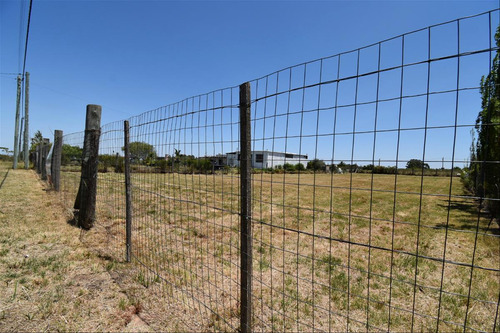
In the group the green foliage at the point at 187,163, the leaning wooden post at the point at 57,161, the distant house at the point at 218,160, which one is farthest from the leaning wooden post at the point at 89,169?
the leaning wooden post at the point at 57,161

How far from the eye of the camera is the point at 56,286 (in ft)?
9.39

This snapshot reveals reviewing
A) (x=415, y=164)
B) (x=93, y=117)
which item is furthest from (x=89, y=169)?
(x=415, y=164)

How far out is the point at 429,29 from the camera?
134 centimetres

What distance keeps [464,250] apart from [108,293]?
5.52 metres

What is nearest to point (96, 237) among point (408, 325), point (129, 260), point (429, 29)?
point (129, 260)

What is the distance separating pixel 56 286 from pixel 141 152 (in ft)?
6.14

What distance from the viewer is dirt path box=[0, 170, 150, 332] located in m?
2.35

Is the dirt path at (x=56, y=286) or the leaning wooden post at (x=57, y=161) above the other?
the leaning wooden post at (x=57, y=161)

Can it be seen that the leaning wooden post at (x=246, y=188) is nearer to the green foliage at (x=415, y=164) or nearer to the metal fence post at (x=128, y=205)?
the green foliage at (x=415, y=164)

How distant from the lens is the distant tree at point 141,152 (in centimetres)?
367

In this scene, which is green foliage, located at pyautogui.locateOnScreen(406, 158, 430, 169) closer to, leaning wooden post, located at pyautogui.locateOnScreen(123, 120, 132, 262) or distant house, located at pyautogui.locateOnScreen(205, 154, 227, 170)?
distant house, located at pyautogui.locateOnScreen(205, 154, 227, 170)

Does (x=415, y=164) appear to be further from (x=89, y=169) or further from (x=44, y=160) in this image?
(x=44, y=160)

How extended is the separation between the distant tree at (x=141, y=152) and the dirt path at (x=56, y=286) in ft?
4.84

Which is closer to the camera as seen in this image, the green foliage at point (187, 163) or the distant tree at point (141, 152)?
the green foliage at point (187, 163)
